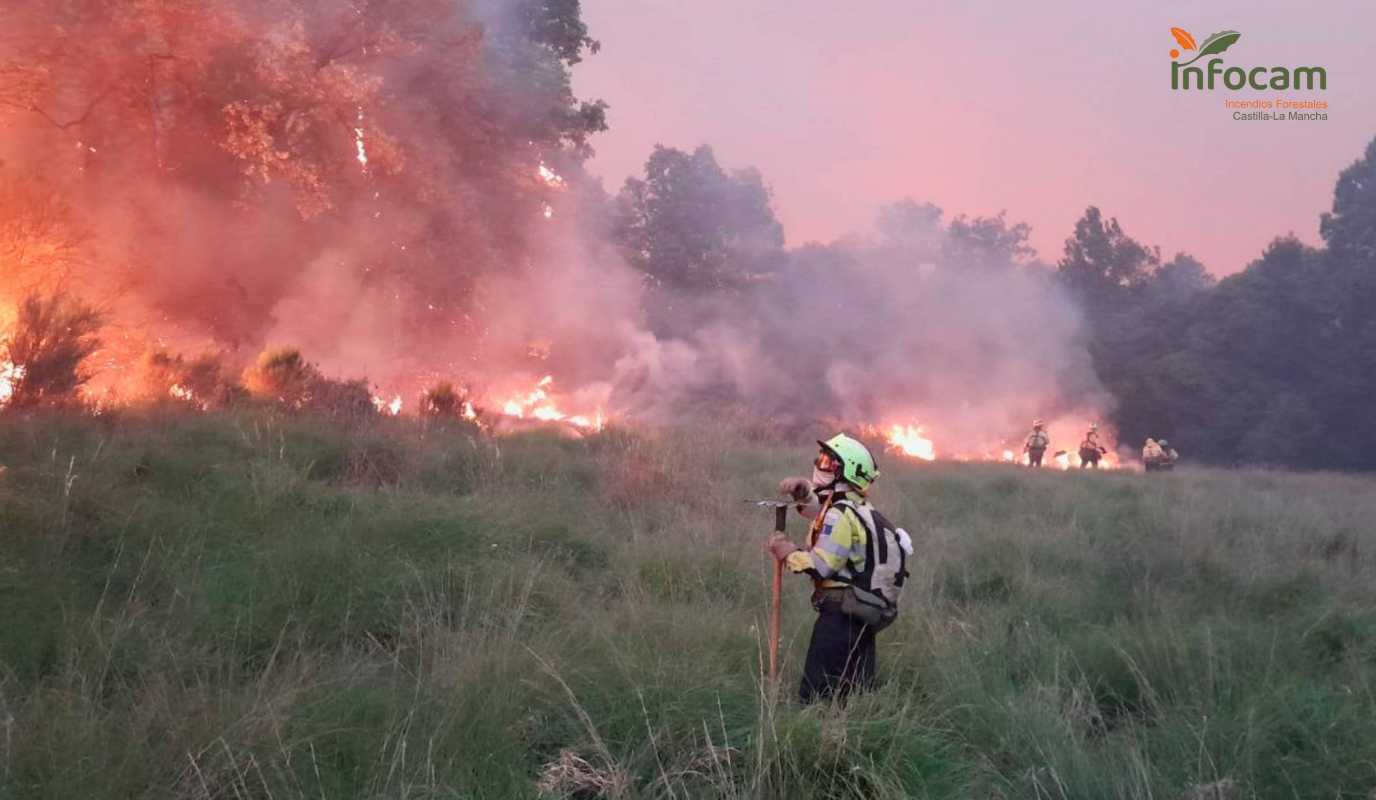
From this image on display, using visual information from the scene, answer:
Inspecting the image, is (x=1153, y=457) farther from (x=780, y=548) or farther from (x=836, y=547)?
(x=780, y=548)

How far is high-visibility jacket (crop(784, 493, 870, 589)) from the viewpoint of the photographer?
3.99m

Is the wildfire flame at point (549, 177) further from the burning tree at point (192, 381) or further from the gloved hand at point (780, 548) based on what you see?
the gloved hand at point (780, 548)

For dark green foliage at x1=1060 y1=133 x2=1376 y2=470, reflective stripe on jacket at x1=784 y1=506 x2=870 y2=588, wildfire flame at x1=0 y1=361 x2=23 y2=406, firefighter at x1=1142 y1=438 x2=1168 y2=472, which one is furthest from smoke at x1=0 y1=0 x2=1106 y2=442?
dark green foliage at x1=1060 y1=133 x2=1376 y2=470

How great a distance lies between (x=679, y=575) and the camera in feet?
20.0

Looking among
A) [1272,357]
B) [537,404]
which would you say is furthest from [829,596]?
[1272,357]

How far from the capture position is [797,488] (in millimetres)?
4008

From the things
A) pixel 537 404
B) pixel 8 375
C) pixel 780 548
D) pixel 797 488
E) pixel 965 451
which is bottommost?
pixel 780 548

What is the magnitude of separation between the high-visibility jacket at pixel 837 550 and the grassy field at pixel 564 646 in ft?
1.59

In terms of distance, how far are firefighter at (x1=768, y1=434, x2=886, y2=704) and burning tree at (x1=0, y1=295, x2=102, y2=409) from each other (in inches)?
279

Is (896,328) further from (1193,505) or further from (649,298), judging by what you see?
(1193,505)

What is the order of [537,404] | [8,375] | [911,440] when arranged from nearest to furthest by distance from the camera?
[8,375] < [537,404] < [911,440]

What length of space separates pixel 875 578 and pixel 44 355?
25.7ft

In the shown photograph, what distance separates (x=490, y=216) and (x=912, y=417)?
17462 mm

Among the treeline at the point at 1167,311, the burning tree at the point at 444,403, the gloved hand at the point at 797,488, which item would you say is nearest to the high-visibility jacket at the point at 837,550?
the gloved hand at the point at 797,488
